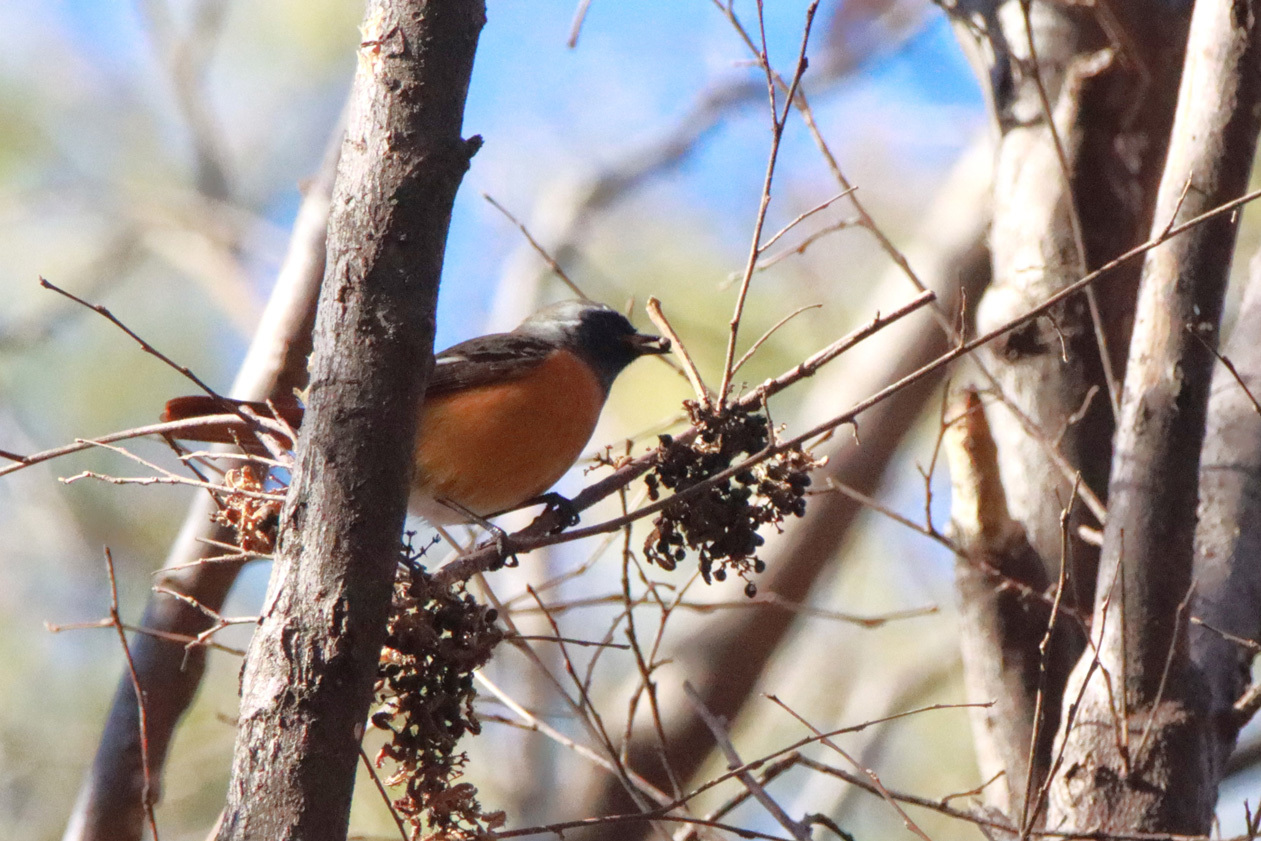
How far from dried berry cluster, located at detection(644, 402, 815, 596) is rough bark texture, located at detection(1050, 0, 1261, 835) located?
1061 millimetres

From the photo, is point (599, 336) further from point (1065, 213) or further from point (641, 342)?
point (1065, 213)

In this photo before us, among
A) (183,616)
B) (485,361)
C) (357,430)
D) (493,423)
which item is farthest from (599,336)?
(357,430)

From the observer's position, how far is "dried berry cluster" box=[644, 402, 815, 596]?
2863 mm

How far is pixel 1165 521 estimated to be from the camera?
3.40 metres

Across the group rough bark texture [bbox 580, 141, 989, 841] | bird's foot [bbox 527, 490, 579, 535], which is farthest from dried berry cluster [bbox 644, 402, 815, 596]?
rough bark texture [bbox 580, 141, 989, 841]

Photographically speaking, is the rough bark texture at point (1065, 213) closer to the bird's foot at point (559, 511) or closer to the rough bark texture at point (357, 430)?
the bird's foot at point (559, 511)

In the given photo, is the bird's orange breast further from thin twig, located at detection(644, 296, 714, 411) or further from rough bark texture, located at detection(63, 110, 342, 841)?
thin twig, located at detection(644, 296, 714, 411)

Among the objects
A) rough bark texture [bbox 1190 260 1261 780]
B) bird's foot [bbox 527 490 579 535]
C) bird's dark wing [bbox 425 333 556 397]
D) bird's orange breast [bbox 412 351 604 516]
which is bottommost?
rough bark texture [bbox 1190 260 1261 780]

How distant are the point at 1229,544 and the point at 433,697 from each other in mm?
2768

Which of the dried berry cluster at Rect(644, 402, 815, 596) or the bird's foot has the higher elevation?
the bird's foot

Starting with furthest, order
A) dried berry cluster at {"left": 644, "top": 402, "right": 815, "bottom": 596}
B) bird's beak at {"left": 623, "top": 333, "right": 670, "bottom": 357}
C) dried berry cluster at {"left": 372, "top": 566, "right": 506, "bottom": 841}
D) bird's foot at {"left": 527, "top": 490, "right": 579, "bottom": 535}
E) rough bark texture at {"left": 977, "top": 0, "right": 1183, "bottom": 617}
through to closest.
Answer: bird's beak at {"left": 623, "top": 333, "right": 670, "bottom": 357} → rough bark texture at {"left": 977, "top": 0, "right": 1183, "bottom": 617} → bird's foot at {"left": 527, "top": 490, "right": 579, "bottom": 535} → dried berry cluster at {"left": 644, "top": 402, "right": 815, "bottom": 596} → dried berry cluster at {"left": 372, "top": 566, "right": 506, "bottom": 841}

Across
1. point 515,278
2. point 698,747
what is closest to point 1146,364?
point 698,747

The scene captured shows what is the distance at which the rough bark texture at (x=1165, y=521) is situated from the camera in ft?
10.9

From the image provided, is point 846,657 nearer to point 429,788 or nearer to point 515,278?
point 515,278
